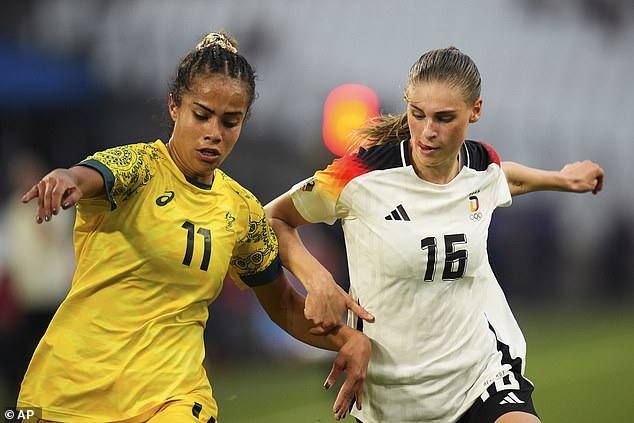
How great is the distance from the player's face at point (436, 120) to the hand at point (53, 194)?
1520mm

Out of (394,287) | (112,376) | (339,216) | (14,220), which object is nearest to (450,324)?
(394,287)

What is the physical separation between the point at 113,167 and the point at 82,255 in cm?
44

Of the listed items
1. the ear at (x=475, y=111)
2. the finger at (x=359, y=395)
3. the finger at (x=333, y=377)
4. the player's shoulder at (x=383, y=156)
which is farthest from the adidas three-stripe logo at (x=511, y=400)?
the ear at (x=475, y=111)

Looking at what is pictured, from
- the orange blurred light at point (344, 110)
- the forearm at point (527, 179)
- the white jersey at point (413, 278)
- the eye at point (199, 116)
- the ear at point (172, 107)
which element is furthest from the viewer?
the orange blurred light at point (344, 110)

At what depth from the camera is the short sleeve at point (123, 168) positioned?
136 inches

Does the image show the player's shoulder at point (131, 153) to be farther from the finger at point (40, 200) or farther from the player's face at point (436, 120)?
the player's face at point (436, 120)

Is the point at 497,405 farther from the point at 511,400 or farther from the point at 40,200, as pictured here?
the point at 40,200

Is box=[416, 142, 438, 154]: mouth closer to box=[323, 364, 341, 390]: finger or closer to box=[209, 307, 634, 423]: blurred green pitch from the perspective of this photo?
box=[323, 364, 341, 390]: finger

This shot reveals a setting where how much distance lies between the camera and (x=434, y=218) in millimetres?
4191

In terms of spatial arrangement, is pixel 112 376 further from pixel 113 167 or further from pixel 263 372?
pixel 263 372

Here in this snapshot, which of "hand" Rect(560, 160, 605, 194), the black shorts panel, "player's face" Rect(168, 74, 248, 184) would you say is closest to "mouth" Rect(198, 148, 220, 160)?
"player's face" Rect(168, 74, 248, 184)

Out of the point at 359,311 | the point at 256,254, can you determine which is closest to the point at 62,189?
the point at 256,254

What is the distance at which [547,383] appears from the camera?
11.0 m

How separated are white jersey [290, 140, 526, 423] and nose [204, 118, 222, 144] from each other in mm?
592
